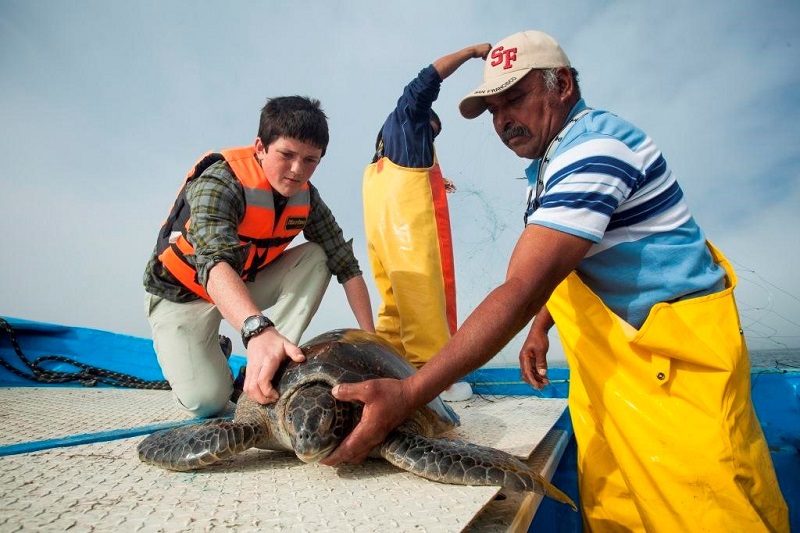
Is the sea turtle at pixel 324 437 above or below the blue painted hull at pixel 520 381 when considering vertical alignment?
above

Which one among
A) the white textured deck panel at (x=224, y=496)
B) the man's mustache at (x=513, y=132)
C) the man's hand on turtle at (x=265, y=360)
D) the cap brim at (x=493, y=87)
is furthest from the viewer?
the man's mustache at (x=513, y=132)

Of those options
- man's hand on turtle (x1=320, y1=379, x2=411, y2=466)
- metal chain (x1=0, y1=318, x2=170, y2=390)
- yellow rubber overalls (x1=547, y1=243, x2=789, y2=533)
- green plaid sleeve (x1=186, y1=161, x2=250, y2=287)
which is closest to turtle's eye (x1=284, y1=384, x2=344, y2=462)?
man's hand on turtle (x1=320, y1=379, x2=411, y2=466)

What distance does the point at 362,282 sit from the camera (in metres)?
4.04

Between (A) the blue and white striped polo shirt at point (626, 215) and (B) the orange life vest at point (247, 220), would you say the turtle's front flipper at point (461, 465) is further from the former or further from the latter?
(B) the orange life vest at point (247, 220)

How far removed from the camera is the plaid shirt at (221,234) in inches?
107

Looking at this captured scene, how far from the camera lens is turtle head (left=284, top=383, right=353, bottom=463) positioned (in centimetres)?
181

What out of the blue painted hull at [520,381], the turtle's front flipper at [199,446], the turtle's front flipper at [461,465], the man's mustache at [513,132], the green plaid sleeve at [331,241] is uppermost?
the man's mustache at [513,132]

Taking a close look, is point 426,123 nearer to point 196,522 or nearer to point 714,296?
point 714,296

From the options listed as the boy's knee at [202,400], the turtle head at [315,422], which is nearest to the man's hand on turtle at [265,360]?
the turtle head at [315,422]

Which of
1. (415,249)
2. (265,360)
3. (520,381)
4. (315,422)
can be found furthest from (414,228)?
(315,422)

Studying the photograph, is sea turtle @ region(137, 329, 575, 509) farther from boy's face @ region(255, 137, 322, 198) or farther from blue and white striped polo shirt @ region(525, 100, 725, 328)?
boy's face @ region(255, 137, 322, 198)

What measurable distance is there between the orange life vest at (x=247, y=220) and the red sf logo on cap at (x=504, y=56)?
77.3 inches

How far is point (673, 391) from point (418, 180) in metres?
2.86

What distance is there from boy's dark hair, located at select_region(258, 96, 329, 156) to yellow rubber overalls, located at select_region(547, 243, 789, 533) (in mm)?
2203
